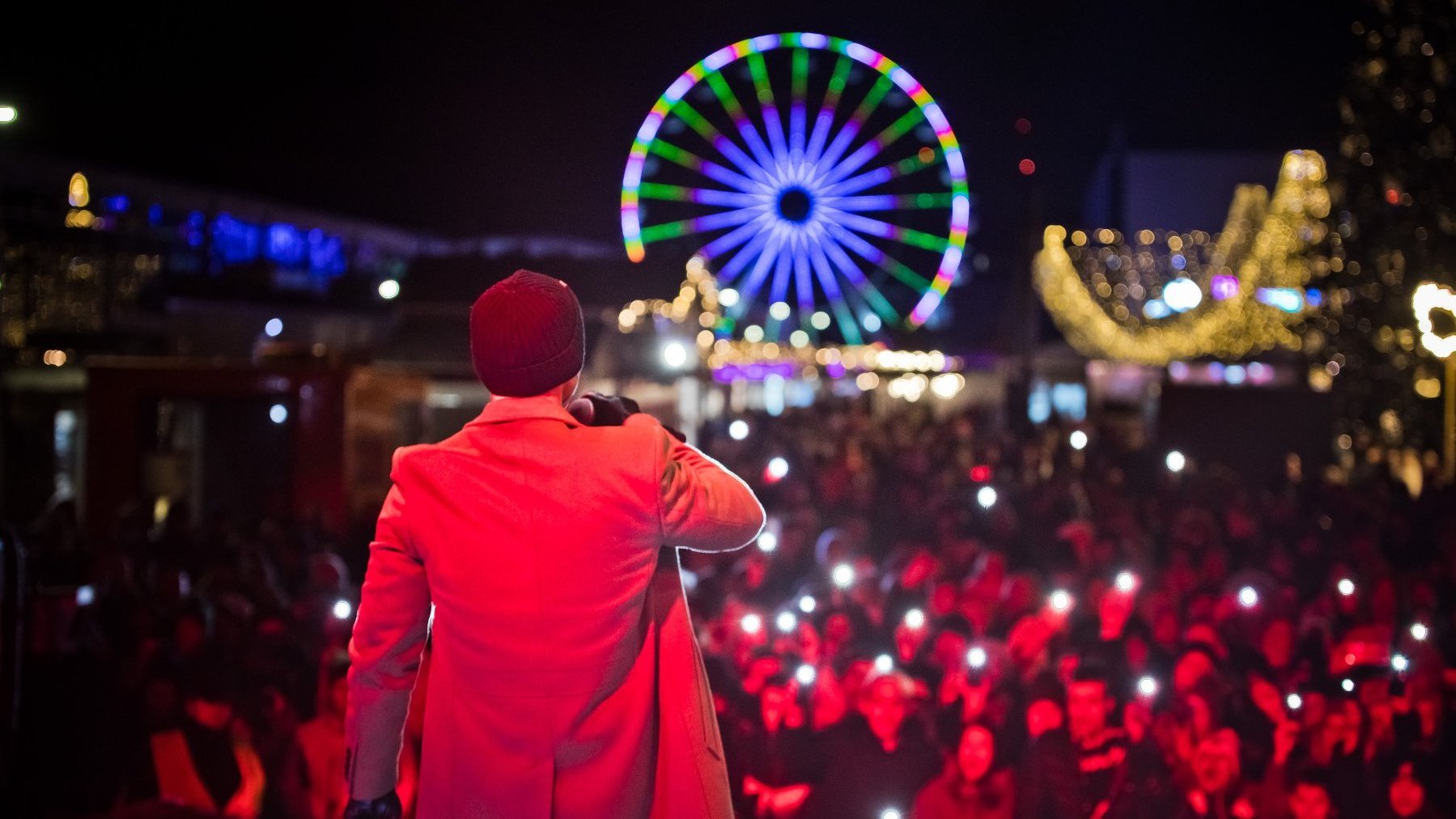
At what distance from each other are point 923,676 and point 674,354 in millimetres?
11175

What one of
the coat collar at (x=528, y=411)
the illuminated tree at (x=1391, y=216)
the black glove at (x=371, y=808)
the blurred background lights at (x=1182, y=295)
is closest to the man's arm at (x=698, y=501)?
the coat collar at (x=528, y=411)

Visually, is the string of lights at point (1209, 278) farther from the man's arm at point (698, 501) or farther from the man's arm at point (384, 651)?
the man's arm at point (384, 651)

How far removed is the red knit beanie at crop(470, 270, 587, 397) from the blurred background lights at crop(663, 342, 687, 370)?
45.4ft

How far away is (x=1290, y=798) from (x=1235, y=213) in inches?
644

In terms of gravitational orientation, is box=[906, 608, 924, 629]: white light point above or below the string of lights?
below

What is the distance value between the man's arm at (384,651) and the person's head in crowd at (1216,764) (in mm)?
3657

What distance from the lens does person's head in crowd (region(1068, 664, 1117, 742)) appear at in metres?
4.74

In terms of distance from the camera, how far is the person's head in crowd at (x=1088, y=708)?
4.74 metres

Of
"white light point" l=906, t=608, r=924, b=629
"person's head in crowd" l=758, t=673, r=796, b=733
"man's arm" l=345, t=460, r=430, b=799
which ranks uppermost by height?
"man's arm" l=345, t=460, r=430, b=799

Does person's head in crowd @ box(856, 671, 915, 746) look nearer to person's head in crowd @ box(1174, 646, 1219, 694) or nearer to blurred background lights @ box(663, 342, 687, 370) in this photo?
person's head in crowd @ box(1174, 646, 1219, 694)

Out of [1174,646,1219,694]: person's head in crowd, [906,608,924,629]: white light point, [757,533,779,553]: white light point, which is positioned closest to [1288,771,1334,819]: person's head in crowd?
[1174,646,1219,694]: person's head in crowd

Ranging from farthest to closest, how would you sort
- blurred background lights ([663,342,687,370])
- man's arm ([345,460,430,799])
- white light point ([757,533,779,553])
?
blurred background lights ([663,342,687,370]), white light point ([757,533,779,553]), man's arm ([345,460,430,799])

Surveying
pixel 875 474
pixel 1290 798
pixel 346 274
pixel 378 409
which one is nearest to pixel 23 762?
pixel 1290 798

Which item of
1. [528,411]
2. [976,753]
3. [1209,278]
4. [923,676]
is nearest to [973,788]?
[976,753]
